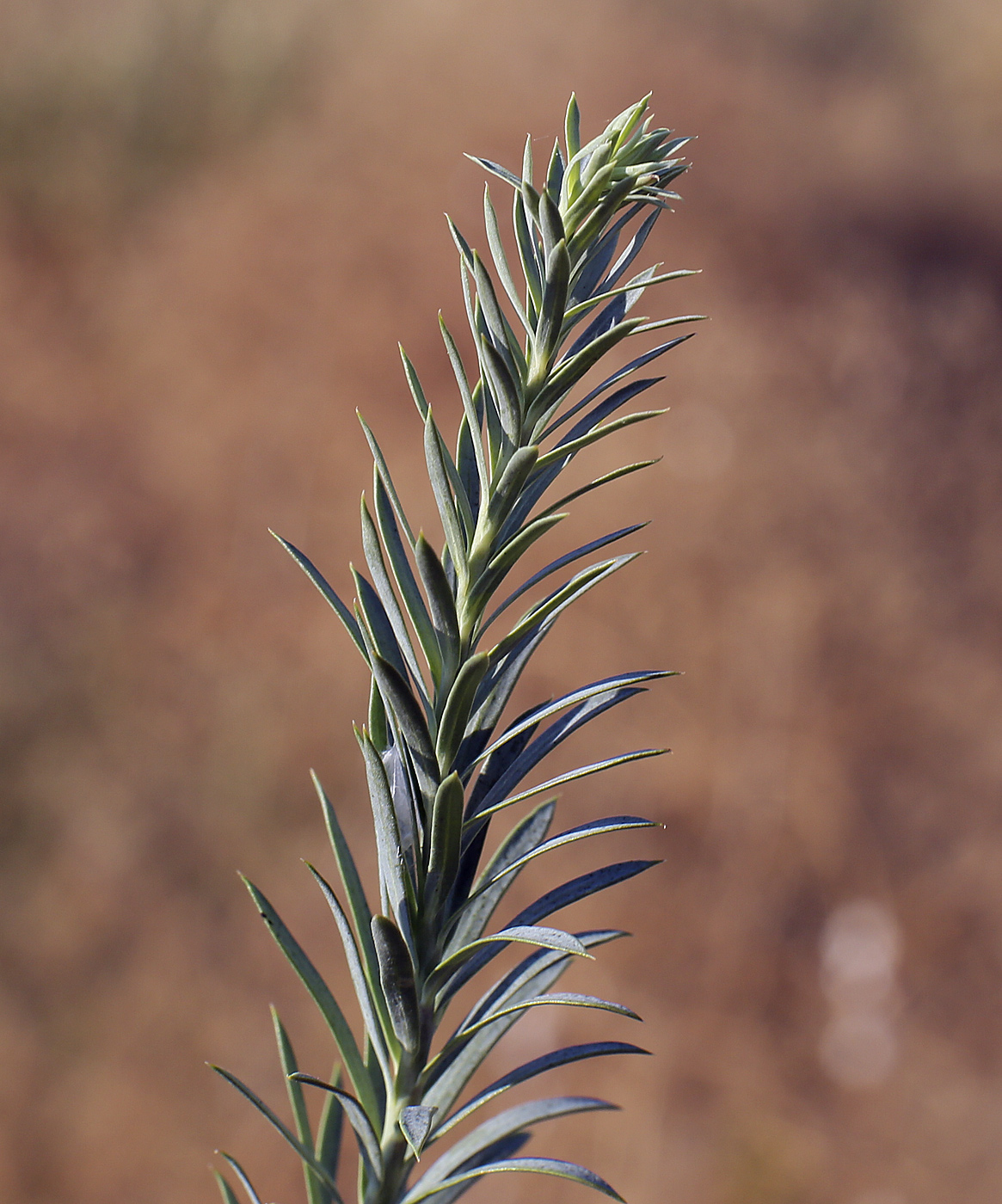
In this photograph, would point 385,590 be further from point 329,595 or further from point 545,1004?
point 545,1004

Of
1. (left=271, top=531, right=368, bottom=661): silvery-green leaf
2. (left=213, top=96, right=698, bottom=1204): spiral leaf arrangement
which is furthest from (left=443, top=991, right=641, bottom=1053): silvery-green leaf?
(left=271, top=531, right=368, bottom=661): silvery-green leaf

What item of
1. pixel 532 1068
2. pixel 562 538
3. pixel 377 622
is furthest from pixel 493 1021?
pixel 562 538

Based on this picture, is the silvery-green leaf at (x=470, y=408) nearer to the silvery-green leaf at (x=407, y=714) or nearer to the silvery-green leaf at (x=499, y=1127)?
the silvery-green leaf at (x=407, y=714)

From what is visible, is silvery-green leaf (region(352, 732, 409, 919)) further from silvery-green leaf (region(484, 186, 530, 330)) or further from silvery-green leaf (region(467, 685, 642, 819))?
silvery-green leaf (region(484, 186, 530, 330))

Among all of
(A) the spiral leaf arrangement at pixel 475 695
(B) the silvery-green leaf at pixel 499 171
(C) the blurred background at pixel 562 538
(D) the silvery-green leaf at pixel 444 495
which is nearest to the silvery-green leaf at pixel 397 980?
(A) the spiral leaf arrangement at pixel 475 695

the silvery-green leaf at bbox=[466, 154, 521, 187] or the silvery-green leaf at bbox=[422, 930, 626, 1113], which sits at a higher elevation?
the silvery-green leaf at bbox=[466, 154, 521, 187]
